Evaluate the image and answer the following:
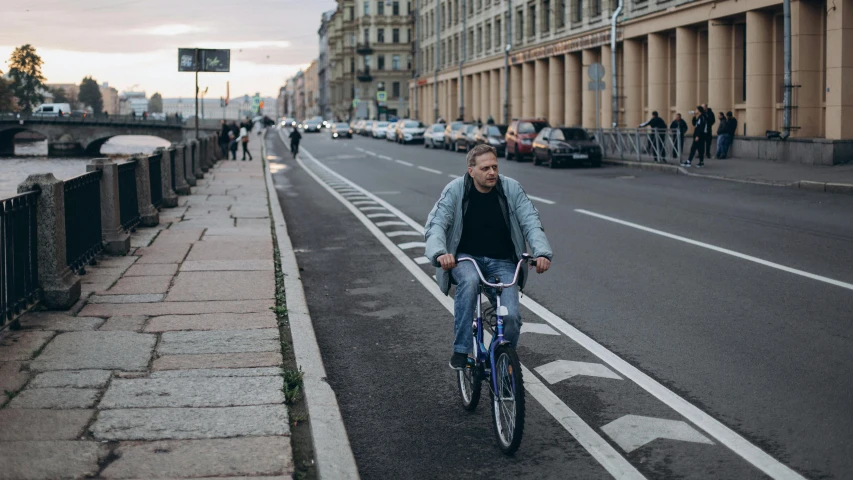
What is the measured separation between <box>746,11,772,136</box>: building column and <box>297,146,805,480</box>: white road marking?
83.1 feet

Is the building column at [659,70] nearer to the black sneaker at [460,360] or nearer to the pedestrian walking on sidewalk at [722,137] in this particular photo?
the pedestrian walking on sidewalk at [722,137]

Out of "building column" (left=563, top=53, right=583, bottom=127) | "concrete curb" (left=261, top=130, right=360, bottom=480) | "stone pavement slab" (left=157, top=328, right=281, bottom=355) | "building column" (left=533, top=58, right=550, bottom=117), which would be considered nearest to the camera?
"concrete curb" (left=261, top=130, right=360, bottom=480)

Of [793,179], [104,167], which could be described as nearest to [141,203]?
[104,167]

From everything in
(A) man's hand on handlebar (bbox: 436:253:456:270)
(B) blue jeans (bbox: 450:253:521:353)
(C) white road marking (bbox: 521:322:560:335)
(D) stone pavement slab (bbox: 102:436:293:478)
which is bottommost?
(D) stone pavement slab (bbox: 102:436:293:478)

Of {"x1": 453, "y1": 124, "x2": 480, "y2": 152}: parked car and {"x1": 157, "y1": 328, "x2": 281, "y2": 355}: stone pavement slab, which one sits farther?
{"x1": 453, "y1": 124, "x2": 480, "y2": 152}: parked car

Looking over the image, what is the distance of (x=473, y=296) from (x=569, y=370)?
4.97 feet

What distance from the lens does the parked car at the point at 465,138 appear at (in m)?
→ 47.7

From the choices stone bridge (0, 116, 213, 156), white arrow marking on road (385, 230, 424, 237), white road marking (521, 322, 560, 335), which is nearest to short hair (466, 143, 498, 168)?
white road marking (521, 322, 560, 335)

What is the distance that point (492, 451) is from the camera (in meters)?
5.32

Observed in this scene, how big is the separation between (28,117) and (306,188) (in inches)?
3302

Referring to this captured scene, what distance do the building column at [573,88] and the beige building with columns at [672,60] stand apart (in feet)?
0.18

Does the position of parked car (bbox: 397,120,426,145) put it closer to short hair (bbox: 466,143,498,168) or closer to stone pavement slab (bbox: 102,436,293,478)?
short hair (bbox: 466,143,498,168)

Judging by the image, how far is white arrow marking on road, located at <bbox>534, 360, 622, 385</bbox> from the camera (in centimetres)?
671

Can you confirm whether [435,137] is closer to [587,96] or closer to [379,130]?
[587,96]
